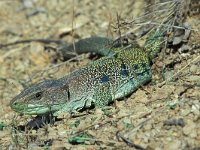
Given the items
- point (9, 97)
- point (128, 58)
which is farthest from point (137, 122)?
point (9, 97)

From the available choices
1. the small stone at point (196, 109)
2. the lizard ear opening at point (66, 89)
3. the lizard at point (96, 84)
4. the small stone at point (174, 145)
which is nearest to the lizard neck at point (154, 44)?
the lizard at point (96, 84)

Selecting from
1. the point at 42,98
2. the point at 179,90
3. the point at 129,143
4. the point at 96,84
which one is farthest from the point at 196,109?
the point at 42,98

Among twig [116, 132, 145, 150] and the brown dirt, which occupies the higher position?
the brown dirt

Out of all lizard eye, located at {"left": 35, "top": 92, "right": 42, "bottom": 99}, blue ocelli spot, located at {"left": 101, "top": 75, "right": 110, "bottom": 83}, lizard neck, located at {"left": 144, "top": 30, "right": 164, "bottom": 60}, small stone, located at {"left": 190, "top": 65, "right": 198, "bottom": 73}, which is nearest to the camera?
lizard eye, located at {"left": 35, "top": 92, "right": 42, "bottom": 99}

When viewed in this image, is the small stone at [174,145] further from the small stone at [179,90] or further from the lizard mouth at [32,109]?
the lizard mouth at [32,109]

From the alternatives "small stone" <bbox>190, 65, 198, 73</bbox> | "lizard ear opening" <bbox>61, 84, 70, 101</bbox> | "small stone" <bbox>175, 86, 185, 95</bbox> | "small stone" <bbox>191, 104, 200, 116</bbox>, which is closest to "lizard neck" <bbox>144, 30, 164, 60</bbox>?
"small stone" <bbox>190, 65, 198, 73</bbox>

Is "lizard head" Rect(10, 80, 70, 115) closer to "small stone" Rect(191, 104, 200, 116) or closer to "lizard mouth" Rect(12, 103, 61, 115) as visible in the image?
"lizard mouth" Rect(12, 103, 61, 115)

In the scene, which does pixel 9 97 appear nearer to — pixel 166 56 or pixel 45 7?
pixel 166 56

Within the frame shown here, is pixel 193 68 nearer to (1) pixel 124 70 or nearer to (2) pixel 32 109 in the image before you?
(1) pixel 124 70
